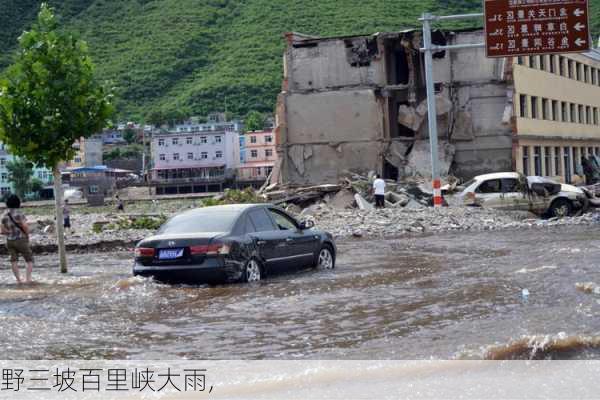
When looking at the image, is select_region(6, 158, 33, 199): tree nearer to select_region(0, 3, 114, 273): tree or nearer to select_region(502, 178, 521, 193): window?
select_region(502, 178, 521, 193): window

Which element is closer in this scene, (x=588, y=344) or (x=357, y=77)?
(x=588, y=344)

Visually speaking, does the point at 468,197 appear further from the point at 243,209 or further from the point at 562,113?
the point at 562,113

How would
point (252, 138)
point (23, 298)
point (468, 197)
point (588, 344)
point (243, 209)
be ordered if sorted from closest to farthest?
point (588, 344) → point (23, 298) → point (243, 209) → point (468, 197) → point (252, 138)

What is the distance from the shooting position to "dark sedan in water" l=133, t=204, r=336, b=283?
1330cm

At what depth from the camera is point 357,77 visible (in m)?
45.5

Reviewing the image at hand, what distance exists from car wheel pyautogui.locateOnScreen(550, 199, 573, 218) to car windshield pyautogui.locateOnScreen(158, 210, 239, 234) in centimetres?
1901

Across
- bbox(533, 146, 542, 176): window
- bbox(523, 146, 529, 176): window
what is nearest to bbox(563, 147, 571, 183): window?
bbox(533, 146, 542, 176): window

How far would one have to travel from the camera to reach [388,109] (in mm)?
45438

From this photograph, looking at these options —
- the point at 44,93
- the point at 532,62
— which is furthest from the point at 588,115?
the point at 44,93

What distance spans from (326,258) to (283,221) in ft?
4.41

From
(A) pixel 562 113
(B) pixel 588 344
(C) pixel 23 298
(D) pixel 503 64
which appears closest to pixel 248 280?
(C) pixel 23 298

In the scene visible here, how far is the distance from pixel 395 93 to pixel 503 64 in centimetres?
550

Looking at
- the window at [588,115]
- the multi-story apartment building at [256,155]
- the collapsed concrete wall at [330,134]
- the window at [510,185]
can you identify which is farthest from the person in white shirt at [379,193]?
the multi-story apartment building at [256,155]

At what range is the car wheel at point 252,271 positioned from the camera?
13.7m
